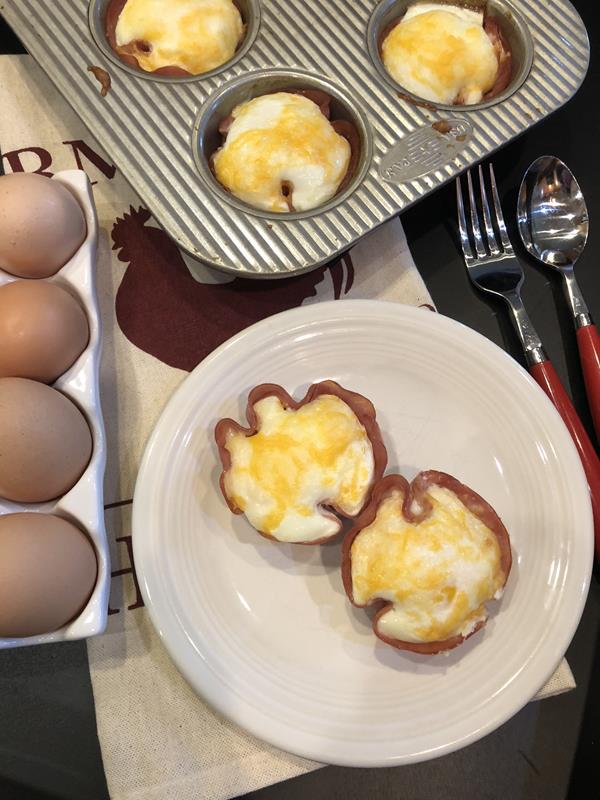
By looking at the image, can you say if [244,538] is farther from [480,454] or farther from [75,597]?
[480,454]

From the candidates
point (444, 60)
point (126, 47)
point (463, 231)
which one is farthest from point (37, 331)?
point (444, 60)

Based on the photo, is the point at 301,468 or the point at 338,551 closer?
the point at 301,468

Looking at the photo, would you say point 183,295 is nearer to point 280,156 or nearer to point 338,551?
point 280,156

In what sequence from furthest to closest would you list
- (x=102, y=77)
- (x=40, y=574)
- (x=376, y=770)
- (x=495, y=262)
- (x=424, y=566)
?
(x=495, y=262) < (x=102, y=77) < (x=376, y=770) < (x=424, y=566) < (x=40, y=574)

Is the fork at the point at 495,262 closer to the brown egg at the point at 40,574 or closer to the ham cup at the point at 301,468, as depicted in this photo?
the ham cup at the point at 301,468

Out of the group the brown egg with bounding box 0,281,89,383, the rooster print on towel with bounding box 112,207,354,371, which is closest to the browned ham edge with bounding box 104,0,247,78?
the rooster print on towel with bounding box 112,207,354,371

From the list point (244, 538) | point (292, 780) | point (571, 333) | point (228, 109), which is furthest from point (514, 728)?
point (228, 109)
